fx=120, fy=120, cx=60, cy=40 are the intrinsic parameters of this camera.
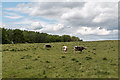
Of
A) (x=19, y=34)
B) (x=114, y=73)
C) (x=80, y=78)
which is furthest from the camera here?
(x=19, y=34)

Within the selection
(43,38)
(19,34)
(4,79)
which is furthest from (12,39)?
(4,79)

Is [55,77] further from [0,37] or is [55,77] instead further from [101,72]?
[0,37]

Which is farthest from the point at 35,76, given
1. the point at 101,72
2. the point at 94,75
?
the point at 101,72

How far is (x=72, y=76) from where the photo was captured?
33.2 ft

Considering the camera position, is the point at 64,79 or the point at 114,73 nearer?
the point at 64,79

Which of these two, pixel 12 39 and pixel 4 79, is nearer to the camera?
pixel 4 79

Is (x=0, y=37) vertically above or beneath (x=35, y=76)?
above

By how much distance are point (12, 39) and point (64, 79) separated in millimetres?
105687

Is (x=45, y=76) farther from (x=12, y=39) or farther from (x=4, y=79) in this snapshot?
(x=12, y=39)

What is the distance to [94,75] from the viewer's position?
32.7 feet

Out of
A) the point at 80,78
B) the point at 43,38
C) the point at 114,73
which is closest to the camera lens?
the point at 80,78

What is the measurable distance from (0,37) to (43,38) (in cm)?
5162

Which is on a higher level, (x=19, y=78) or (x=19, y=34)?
(x=19, y=34)

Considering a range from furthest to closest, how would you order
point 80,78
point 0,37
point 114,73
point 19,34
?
point 19,34, point 0,37, point 114,73, point 80,78
